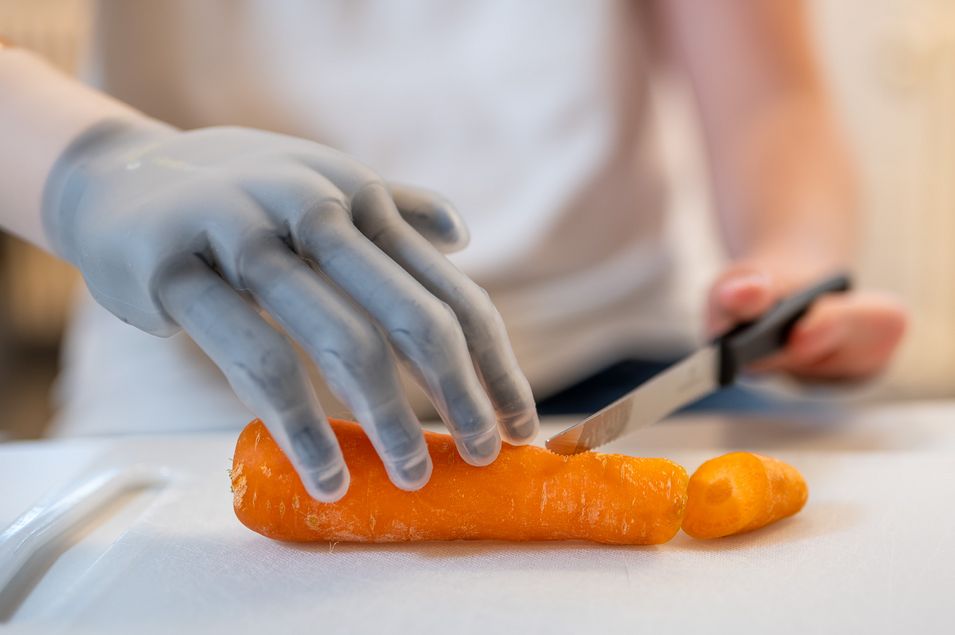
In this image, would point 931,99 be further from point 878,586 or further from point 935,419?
point 878,586

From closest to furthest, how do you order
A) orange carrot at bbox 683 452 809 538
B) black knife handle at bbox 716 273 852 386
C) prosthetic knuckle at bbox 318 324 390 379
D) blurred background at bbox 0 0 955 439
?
1. prosthetic knuckle at bbox 318 324 390 379
2. orange carrot at bbox 683 452 809 538
3. black knife handle at bbox 716 273 852 386
4. blurred background at bbox 0 0 955 439

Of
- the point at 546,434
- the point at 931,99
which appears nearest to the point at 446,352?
the point at 546,434

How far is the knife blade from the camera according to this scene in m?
0.75

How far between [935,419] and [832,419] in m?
0.11

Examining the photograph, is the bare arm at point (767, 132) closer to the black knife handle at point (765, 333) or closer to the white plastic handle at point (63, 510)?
the black knife handle at point (765, 333)

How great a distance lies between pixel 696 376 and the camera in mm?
891

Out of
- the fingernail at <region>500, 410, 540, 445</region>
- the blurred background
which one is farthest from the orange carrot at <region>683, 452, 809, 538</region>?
the blurred background

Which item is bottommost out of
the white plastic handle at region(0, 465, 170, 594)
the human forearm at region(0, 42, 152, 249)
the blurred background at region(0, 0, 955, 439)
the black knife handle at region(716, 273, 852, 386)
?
the blurred background at region(0, 0, 955, 439)

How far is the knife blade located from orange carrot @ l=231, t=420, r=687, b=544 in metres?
0.05

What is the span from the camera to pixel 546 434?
0.97 m

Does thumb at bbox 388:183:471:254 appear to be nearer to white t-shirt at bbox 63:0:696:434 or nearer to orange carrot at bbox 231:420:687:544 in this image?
orange carrot at bbox 231:420:687:544

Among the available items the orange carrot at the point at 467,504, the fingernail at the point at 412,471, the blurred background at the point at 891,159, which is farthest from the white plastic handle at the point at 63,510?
the blurred background at the point at 891,159

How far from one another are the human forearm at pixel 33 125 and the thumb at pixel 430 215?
0.22 m

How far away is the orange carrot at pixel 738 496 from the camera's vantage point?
69 cm
